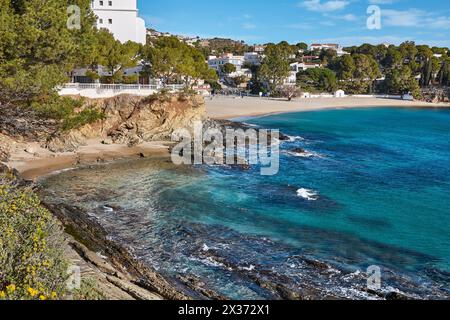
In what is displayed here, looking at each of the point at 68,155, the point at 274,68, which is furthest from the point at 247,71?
the point at 68,155

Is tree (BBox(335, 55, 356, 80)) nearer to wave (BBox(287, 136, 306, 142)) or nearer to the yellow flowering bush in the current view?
wave (BBox(287, 136, 306, 142))

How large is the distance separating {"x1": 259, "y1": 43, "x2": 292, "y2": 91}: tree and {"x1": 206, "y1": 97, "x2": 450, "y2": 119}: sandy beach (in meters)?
10.1

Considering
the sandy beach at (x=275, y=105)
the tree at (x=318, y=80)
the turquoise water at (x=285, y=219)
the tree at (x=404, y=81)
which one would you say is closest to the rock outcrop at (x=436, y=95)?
the tree at (x=404, y=81)

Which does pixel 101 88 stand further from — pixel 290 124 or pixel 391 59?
pixel 391 59

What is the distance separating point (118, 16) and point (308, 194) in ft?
142

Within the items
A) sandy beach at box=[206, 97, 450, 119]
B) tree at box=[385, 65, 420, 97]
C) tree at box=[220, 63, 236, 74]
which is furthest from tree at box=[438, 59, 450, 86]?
tree at box=[220, 63, 236, 74]

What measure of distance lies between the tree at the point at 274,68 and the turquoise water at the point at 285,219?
7924 cm

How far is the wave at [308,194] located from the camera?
28.4 metres

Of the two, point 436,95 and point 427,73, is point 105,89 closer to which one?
point 436,95

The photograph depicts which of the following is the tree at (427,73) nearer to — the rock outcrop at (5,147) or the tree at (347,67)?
the tree at (347,67)

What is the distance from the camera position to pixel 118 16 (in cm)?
6056

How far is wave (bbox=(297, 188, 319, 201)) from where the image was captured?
28384 millimetres

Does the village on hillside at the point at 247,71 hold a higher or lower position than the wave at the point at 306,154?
higher

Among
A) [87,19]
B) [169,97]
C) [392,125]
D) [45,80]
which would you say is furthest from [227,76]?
[45,80]
